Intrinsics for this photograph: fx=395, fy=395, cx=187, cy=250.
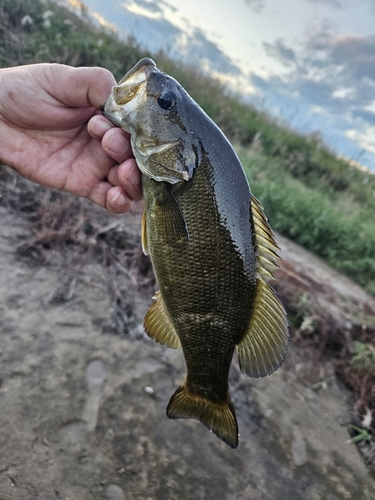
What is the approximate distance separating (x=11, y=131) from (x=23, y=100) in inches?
9.7

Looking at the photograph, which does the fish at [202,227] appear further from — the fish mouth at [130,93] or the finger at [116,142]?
the finger at [116,142]

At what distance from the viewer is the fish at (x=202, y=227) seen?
5.29 feet

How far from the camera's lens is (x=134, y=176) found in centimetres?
197

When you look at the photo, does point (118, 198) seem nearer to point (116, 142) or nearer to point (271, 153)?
point (116, 142)

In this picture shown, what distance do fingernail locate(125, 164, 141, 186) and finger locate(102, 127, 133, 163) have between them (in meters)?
0.09

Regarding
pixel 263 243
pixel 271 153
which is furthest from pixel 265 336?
pixel 271 153

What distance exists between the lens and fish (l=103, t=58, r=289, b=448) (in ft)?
5.29

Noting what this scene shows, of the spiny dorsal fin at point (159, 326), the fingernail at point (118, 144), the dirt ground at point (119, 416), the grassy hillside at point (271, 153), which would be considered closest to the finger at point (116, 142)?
the fingernail at point (118, 144)

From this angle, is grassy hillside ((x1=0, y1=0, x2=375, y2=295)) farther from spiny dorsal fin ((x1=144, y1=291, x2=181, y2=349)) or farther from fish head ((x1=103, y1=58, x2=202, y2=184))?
fish head ((x1=103, y1=58, x2=202, y2=184))

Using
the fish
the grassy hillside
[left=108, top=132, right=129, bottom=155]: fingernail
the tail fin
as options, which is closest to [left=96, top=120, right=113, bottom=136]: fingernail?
[left=108, top=132, right=129, bottom=155]: fingernail

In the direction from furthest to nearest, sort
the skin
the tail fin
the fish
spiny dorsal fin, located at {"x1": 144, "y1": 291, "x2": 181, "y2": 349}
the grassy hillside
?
1. the grassy hillside
2. the skin
3. spiny dorsal fin, located at {"x1": 144, "y1": 291, "x2": 181, "y2": 349}
4. the tail fin
5. the fish

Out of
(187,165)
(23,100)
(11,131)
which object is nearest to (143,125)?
(187,165)

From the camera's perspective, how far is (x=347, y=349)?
396cm

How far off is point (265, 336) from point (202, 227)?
1.77 ft
